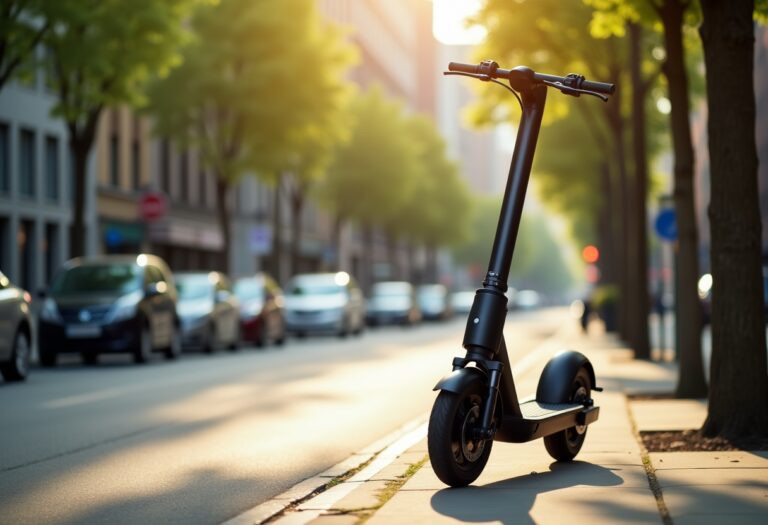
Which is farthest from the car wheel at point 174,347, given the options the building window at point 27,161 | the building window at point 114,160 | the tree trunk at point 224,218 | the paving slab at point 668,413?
the building window at point 114,160

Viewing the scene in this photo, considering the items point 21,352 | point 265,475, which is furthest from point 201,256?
point 265,475

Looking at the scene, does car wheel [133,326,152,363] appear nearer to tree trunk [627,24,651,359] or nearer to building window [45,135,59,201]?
tree trunk [627,24,651,359]

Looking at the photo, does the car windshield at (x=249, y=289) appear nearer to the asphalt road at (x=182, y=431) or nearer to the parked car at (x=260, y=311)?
the parked car at (x=260, y=311)

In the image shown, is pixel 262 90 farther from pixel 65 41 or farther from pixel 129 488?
pixel 129 488

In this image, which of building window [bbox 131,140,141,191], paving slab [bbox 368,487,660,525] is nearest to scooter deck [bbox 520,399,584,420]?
paving slab [bbox 368,487,660,525]

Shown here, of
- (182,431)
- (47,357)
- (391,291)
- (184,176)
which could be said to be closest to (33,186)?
(184,176)

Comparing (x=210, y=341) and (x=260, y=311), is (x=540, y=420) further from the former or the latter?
(x=260, y=311)

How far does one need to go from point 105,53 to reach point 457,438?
20163mm

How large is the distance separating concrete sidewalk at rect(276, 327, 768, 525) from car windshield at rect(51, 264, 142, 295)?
1376 cm

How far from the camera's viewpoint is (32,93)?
137 feet

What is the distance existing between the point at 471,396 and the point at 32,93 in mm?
35425

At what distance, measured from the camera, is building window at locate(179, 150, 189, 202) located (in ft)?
185

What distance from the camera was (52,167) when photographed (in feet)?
144

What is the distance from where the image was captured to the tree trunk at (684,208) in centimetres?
1473
